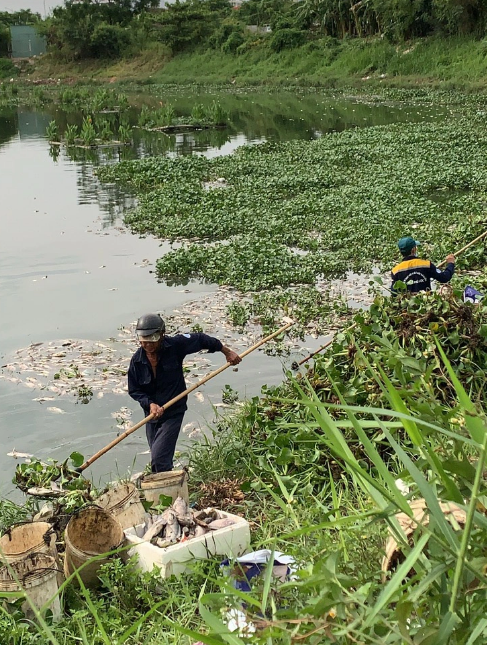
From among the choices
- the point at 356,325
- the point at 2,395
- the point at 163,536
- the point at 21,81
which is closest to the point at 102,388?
the point at 2,395

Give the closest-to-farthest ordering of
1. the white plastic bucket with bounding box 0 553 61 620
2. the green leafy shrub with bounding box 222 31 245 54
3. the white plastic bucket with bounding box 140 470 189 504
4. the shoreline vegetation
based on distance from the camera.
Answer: the shoreline vegetation < the white plastic bucket with bounding box 0 553 61 620 < the white plastic bucket with bounding box 140 470 189 504 < the green leafy shrub with bounding box 222 31 245 54

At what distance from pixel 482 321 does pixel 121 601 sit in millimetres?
3863

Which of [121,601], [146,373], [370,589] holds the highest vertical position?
[370,589]

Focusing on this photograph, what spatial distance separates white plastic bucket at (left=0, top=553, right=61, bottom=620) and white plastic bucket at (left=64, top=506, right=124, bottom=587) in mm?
232

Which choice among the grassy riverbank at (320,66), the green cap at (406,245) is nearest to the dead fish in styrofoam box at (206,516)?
the green cap at (406,245)

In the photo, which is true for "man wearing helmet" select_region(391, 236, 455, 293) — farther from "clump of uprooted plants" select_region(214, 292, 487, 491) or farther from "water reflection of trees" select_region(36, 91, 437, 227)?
"water reflection of trees" select_region(36, 91, 437, 227)

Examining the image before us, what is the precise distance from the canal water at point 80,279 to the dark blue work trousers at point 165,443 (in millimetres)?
574

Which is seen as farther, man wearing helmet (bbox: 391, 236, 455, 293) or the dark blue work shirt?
man wearing helmet (bbox: 391, 236, 455, 293)

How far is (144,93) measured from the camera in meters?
57.6

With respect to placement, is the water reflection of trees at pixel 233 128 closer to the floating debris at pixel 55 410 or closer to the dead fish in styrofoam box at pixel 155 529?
the floating debris at pixel 55 410

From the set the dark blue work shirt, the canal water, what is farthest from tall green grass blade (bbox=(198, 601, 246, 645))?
the canal water

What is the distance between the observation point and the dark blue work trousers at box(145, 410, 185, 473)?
249 inches

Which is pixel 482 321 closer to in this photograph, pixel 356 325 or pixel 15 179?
pixel 356 325

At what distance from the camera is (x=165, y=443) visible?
20.8ft
